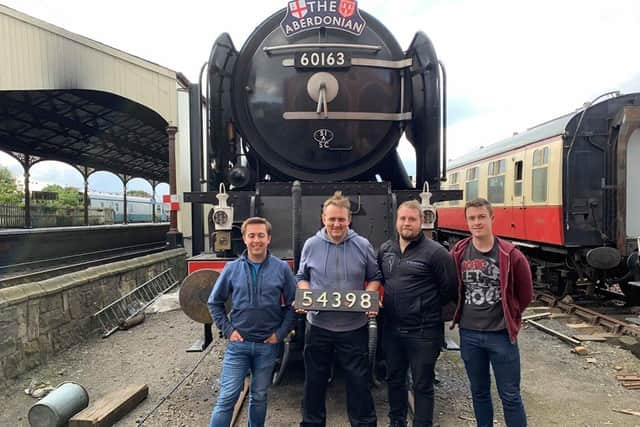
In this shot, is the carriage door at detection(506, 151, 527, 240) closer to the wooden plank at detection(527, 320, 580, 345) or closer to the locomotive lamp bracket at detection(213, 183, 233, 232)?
the wooden plank at detection(527, 320, 580, 345)

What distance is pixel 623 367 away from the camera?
16.5 ft

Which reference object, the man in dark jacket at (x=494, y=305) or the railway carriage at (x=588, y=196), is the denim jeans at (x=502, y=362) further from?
the railway carriage at (x=588, y=196)

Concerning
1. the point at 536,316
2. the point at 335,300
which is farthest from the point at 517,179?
the point at 335,300

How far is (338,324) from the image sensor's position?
2.79 m

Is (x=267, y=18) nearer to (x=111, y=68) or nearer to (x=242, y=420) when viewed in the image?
(x=242, y=420)

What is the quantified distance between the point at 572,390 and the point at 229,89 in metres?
4.33

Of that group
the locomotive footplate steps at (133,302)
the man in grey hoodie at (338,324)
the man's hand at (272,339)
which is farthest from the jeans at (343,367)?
the locomotive footplate steps at (133,302)

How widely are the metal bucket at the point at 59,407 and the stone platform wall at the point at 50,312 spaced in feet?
A: 3.78

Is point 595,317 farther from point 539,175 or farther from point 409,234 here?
point 409,234

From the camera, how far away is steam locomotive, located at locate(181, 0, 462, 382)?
13.2ft

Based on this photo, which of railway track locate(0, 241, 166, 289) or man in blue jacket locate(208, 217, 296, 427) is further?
railway track locate(0, 241, 166, 289)

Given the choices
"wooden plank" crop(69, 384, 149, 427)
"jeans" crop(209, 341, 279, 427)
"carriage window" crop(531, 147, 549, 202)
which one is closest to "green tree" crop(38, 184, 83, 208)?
"carriage window" crop(531, 147, 549, 202)

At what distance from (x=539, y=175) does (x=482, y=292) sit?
6.44 meters

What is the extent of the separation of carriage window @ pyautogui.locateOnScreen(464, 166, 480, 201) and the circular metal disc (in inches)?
393
